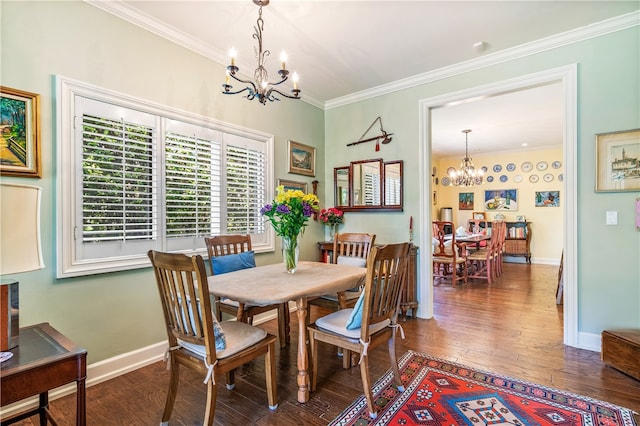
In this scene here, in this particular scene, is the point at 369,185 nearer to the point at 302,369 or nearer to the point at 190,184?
the point at 190,184

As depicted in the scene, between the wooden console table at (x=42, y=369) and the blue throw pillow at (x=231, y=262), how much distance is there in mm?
1263

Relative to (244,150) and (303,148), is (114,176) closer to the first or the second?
(244,150)

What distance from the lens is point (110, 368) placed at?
7.39ft

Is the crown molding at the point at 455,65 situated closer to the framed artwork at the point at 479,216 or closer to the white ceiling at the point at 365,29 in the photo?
the white ceiling at the point at 365,29

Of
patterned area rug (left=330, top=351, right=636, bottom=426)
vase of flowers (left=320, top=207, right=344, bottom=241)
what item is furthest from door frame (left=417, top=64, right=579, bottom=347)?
vase of flowers (left=320, top=207, right=344, bottom=241)

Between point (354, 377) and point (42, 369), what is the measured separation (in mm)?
1812

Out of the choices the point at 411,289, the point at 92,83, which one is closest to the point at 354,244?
the point at 411,289

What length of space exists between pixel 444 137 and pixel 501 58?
3317 millimetres

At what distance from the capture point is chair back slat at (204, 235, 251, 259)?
2.70 meters

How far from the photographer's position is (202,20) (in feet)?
8.29

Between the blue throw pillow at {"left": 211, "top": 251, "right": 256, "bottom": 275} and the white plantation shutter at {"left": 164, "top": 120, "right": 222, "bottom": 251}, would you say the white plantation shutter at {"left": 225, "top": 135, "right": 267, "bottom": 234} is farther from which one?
the blue throw pillow at {"left": 211, "top": 251, "right": 256, "bottom": 275}

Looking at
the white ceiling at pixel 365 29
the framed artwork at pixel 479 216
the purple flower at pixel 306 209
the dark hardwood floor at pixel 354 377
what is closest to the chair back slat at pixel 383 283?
the dark hardwood floor at pixel 354 377

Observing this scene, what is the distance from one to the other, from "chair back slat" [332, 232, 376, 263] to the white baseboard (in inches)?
69.0

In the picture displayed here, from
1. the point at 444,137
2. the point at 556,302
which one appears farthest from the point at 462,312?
the point at 444,137
